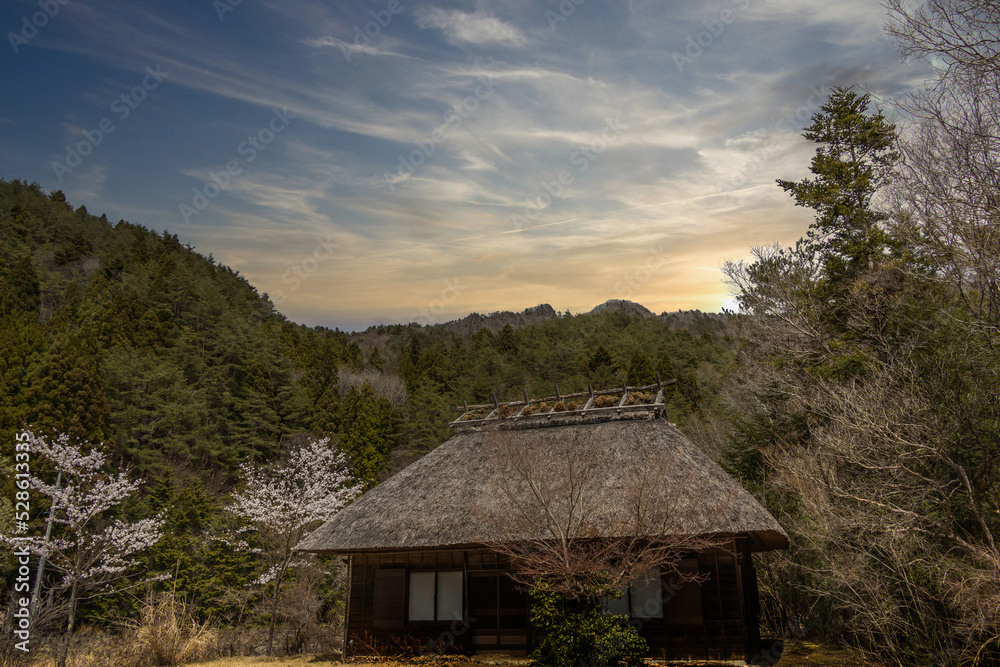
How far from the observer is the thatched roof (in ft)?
39.0

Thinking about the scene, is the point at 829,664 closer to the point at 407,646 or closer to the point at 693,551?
the point at 693,551

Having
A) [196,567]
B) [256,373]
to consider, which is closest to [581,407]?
[196,567]

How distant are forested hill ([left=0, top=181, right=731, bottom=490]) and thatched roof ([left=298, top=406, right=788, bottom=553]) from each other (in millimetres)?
12948

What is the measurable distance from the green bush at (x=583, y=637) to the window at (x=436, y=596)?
3.52 meters

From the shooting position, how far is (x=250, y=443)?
36125mm

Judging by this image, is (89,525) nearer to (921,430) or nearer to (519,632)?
(519,632)

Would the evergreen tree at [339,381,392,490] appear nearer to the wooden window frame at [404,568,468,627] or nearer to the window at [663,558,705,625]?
the wooden window frame at [404,568,468,627]

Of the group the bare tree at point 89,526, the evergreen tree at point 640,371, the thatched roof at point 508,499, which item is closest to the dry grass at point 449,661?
the thatched roof at point 508,499

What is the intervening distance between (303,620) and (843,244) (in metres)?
20.2

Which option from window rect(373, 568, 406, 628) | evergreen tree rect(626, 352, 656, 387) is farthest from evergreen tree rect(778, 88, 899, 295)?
evergreen tree rect(626, 352, 656, 387)

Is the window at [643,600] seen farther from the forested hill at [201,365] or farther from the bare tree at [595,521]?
the forested hill at [201,365]

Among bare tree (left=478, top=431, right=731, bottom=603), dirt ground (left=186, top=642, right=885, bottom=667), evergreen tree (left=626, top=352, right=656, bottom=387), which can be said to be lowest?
dirt ground (left=186, top=642, right=885, bottom=667)

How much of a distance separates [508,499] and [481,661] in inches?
133

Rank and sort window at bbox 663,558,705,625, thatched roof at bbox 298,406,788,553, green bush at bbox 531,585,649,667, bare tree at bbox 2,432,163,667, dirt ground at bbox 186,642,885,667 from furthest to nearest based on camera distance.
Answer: bare tree at bbox 2,432,163,667, dirt ground at bbox 186,642,885,667, window at bbox 663,558,705,625, thatched roof at bbox 298,406,788,553, green bush at bbox 531,585,649,667
